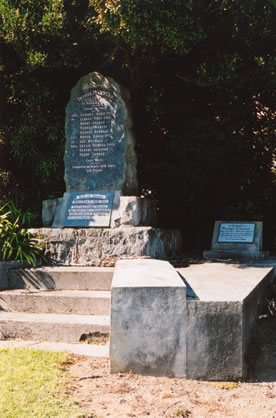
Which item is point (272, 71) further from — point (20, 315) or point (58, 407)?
point (58, 407)

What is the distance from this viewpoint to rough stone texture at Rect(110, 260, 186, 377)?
309 centimetres

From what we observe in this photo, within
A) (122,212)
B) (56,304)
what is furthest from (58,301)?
(122,212)

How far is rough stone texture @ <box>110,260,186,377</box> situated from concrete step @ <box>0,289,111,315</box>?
119 cm

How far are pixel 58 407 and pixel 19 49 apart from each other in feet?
15.7

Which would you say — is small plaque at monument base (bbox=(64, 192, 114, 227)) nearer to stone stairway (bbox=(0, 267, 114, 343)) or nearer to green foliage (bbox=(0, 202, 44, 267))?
green foliage (bbox=(0, 202, 44, 267))

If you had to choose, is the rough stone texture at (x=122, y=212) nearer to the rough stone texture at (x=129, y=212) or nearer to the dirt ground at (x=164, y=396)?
the rough stone texture at (x=129, y=212)

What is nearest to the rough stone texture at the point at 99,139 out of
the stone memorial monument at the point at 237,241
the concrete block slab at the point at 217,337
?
the stone memorial monument at the point at 237,241

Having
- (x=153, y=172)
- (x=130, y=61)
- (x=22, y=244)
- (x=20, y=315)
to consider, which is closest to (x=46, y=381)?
(x=20, y=315)

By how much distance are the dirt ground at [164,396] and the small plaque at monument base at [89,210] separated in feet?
8.72

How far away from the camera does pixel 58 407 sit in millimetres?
2506

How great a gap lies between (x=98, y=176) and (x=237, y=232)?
86.7 inches

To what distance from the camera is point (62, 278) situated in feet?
16.2

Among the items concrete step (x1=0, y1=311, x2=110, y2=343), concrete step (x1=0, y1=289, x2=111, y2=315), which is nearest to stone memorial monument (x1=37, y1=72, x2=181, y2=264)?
concrete step (x1=0, y1=289, x2=111, y2=315)

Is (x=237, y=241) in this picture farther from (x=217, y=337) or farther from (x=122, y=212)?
(x=217, y=337)
